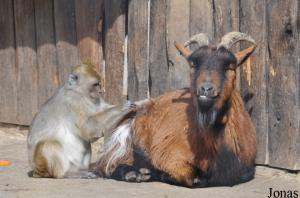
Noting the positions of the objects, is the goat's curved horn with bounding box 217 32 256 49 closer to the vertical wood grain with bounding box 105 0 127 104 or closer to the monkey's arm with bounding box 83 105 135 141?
the monkey's arm with bounding box 83 105 135 141

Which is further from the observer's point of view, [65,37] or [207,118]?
[65,37]

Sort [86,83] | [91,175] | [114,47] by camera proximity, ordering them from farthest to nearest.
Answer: [114,47] → [86,83] → [91,175]

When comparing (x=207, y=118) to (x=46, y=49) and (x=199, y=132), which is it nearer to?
(x=199, y=132)

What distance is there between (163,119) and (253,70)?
1.14 m

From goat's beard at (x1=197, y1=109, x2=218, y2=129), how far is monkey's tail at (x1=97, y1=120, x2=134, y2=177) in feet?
4.17

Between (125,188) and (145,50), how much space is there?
2242mm

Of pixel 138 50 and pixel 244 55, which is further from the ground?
pixel 138 50

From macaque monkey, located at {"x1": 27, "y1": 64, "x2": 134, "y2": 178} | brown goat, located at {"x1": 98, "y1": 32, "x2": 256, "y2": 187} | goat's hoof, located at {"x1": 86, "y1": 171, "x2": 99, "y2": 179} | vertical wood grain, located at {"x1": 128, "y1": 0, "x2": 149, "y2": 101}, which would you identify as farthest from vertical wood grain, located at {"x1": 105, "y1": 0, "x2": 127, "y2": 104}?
goat's hoof, located at {"x1": 86, "y1": 171, "x2": 99, "y2": 179}

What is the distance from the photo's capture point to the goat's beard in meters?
7.61

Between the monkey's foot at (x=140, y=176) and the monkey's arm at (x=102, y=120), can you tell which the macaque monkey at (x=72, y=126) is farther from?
the monkey's foot at (x=140, y=176)

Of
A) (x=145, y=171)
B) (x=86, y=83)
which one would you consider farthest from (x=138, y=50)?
(x=145, y=171)

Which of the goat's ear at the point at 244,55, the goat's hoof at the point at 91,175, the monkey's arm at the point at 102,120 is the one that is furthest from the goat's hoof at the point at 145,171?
the goat's ear at the point at 244,55

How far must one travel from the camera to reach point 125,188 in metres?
8.04

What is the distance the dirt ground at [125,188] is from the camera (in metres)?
7.73
